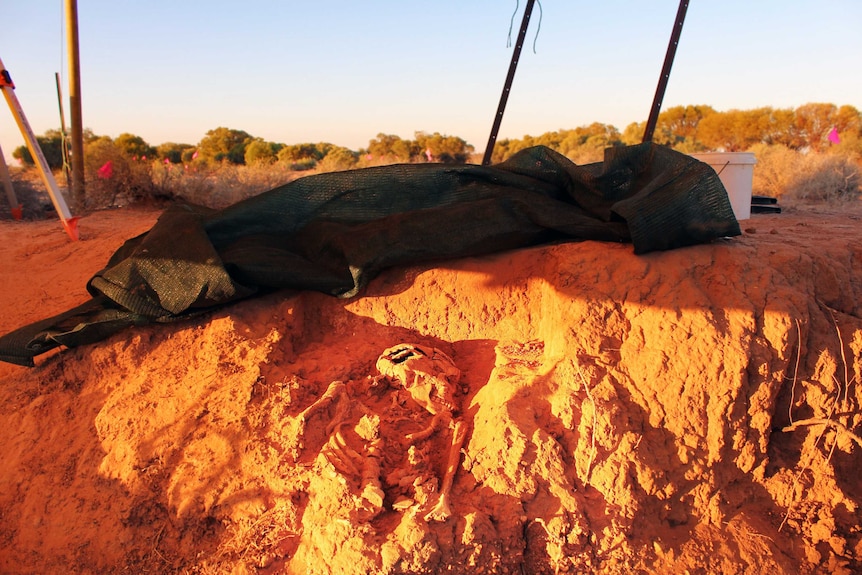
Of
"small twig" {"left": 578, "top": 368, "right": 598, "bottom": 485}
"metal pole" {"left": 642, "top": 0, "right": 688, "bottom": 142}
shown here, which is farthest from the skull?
"metal pole" {"left": 642, "top": 0, "right": 688, "bottom": 142}

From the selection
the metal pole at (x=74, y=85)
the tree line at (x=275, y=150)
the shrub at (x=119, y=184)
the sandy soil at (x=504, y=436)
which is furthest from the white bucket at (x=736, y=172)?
the tree line at (x=275, y=150)

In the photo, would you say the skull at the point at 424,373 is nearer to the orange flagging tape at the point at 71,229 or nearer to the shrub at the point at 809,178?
the orange flagging tape at the point at 71,229

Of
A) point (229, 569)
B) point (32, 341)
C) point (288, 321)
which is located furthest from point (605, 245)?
point (32, 341)

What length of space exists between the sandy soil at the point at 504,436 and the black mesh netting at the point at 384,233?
0.50 feet

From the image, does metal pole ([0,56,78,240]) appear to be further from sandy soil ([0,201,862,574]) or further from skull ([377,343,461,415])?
skull ([377,343,461,415])

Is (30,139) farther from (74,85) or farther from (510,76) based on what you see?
(510,76)

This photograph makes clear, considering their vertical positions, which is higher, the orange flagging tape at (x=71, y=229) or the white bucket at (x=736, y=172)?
the white bucket at (x=736, y=172)

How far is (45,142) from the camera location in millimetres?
17891

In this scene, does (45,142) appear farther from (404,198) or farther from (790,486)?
(790,486)

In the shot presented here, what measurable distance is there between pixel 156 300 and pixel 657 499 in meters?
2.46

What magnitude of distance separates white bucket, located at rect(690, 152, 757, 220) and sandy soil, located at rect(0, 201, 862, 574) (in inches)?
57.9

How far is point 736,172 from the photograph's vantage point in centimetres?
431

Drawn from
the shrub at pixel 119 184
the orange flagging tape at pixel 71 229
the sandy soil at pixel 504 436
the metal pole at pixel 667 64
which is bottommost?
the sandy soil at pixel 504 436

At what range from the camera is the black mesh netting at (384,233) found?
114 inches
